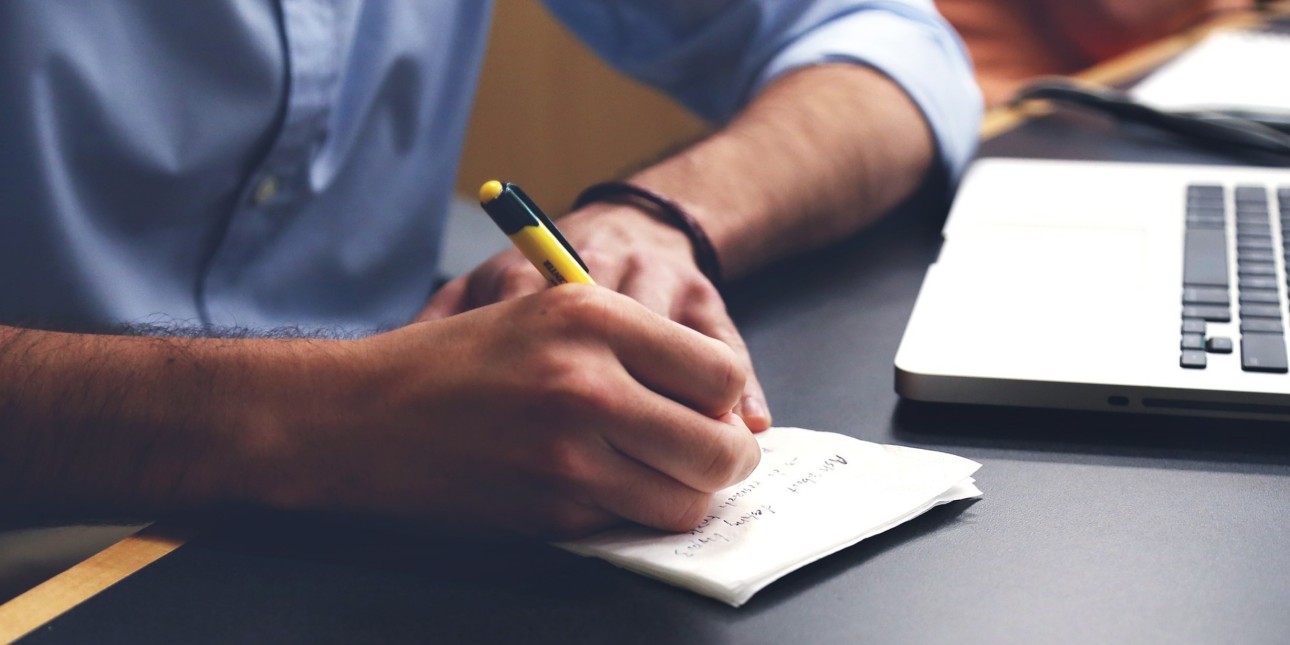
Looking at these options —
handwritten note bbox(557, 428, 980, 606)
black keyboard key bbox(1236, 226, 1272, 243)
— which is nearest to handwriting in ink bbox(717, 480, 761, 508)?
handwritten note bbox(557, 428, 980, 606)

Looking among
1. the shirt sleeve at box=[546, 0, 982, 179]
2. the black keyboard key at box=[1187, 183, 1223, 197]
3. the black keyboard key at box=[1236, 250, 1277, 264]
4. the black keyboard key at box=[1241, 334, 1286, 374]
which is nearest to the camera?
the black keyboard key at box=[1241, 334, 1286, 374]

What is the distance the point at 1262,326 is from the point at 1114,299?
6 cm

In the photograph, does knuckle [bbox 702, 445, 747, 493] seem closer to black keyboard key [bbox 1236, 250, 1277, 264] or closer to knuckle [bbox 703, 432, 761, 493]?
knuckle [bbox 703, 432, 761, 493]

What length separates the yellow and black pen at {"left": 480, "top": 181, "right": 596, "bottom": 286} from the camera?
0.39 meters

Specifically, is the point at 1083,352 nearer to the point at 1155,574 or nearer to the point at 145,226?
the point at 1155,574

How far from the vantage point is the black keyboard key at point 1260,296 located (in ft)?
1.66

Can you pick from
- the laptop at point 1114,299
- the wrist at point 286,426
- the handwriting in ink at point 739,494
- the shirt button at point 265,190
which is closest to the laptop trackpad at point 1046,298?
the laptop at point 1114,299

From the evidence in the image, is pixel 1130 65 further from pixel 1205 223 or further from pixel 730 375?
pixel 730 375

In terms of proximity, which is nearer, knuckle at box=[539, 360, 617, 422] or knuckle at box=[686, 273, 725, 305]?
knuckle at box=[539, 360, 617, 422]

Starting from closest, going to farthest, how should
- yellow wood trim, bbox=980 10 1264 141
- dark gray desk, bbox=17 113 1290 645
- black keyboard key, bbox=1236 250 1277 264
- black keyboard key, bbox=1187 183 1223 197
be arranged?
dark gray desk, bbox=17 113 1290 645, black keyboard key, bbox=1236 250 1277 264, black keyboard key, bbox=1187 183 1223 197, yellow wood trim, bbox=980 10 1264 141

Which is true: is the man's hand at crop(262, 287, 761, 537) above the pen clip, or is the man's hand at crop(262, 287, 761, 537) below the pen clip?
below

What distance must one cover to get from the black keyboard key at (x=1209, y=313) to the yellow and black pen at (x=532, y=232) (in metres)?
0.27

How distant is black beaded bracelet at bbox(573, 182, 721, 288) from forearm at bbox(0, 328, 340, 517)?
0.84ft

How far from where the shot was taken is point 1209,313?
0.50 metres
